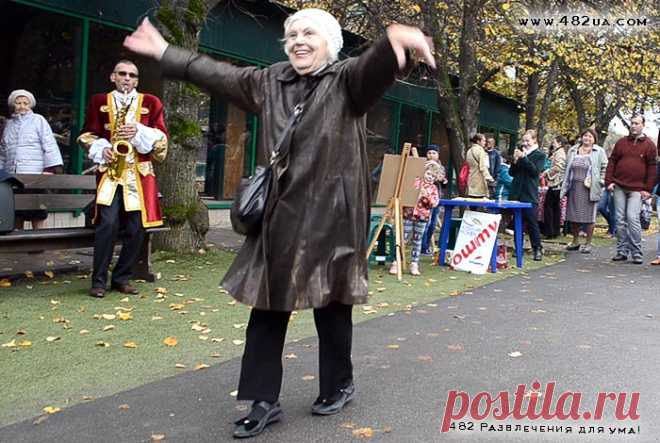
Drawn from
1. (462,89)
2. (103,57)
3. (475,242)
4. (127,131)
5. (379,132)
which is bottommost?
(475,242)

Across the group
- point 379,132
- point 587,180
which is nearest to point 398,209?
point 587,180

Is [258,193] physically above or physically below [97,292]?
above

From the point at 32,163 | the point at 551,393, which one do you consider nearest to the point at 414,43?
the point at 551,393

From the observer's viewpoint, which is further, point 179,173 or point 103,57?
point 103,57

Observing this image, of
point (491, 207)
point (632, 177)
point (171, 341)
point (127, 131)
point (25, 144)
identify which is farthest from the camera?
point (632, 177)

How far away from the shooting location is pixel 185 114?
32.8 feet

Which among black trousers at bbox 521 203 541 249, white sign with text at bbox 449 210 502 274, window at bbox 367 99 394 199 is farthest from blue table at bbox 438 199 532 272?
window at bbox 367 99 394 199

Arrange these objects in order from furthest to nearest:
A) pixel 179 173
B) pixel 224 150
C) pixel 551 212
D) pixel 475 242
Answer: pixel 551 212, pixel 224 150, pixel 475 242, pixel 179 173

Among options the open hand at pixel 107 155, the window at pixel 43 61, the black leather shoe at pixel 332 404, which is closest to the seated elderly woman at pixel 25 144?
the open hand at pixel 107 155

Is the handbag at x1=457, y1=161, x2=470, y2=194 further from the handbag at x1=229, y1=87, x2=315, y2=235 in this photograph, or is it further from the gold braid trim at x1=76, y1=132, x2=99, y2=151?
the handbag at x1=229, y1=87, x2=315, y2=235

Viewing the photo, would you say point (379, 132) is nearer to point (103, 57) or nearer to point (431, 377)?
point (103, 57)

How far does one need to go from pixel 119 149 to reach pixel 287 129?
12.6ft

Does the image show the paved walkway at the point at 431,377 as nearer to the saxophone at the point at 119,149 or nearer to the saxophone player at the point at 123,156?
the saxophone player at the point at 123,156

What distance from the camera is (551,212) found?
15672 mm
